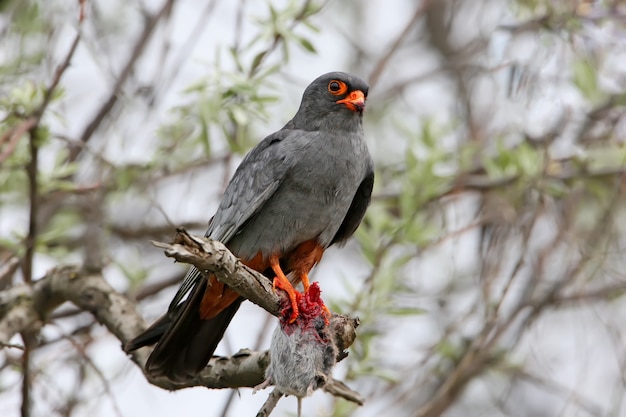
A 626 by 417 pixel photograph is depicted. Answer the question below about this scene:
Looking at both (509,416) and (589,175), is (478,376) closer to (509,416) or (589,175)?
(509,416)

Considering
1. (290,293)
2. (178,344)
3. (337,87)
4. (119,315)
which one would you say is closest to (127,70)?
(337,87)

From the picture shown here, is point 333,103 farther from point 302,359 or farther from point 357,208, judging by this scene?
point 302,359

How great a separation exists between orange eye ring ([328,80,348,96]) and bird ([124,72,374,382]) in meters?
0.13

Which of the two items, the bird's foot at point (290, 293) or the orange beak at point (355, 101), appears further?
the orange beak at point (355, 101)

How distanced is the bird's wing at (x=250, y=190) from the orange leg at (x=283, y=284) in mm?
288

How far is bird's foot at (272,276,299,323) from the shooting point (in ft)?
13.9

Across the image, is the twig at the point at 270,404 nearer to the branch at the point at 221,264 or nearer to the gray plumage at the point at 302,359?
the gray plumage at the point at 302,359

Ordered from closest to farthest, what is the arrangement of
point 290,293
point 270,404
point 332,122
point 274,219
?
point 270,404 < point 290,293 < point 274,219 < point 332,122

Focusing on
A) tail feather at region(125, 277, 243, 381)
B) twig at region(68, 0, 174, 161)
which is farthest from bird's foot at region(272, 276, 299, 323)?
twig at region(68, 0, 174, 161)

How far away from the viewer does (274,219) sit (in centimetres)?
491

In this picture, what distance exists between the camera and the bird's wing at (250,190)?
191 inches

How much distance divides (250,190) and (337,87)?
915 mm

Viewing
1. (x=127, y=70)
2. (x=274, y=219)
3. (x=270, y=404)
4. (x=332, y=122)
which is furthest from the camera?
(x=127, y=70)

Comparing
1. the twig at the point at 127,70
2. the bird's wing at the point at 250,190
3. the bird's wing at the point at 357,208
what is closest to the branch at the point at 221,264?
the bird's wing at the point at 250,190
